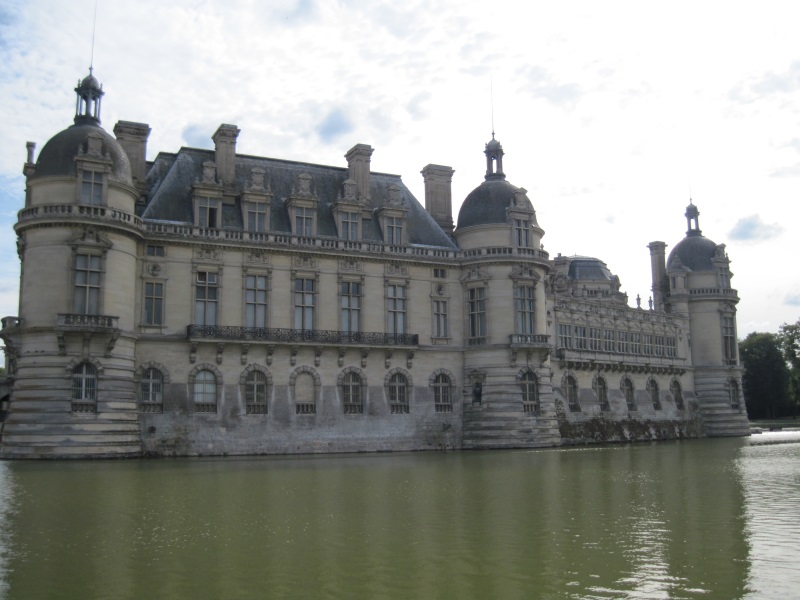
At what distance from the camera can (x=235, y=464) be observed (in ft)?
116

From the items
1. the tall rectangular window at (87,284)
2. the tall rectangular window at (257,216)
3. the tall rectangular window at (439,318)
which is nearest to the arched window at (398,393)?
the tall rectangular window at (439,318)

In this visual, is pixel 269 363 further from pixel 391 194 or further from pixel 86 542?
pixel 86 542

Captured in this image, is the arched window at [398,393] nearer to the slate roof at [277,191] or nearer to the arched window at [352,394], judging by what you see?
the arched window at [352,394]

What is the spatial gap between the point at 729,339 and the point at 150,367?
50.6 metres

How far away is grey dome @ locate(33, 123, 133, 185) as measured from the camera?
38.7m

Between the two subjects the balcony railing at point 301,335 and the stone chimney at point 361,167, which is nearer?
the balcony railing at point 301,335

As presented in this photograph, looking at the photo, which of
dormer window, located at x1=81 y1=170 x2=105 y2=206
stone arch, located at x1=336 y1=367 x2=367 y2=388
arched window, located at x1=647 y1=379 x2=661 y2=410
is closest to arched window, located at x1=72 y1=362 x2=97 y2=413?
dormer window, located at x1=81 y1=170 x2=105 y2=206

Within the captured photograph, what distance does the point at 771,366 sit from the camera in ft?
326

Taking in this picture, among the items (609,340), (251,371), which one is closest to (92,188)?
(251,371)

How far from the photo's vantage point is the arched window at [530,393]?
1905 inches

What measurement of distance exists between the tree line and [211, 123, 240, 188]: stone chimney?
240ft

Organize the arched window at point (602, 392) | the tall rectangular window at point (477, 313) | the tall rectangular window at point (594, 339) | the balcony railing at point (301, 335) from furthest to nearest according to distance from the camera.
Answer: the tall rectangular window at point (594, 339)
the arched window at point (602, 392)
the tall rectangular window at point (477, 313)
the balcony railing at point (301, 335)

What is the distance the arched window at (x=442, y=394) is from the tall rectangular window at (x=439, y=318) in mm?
2472

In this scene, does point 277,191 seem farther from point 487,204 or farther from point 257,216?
point 487,204
